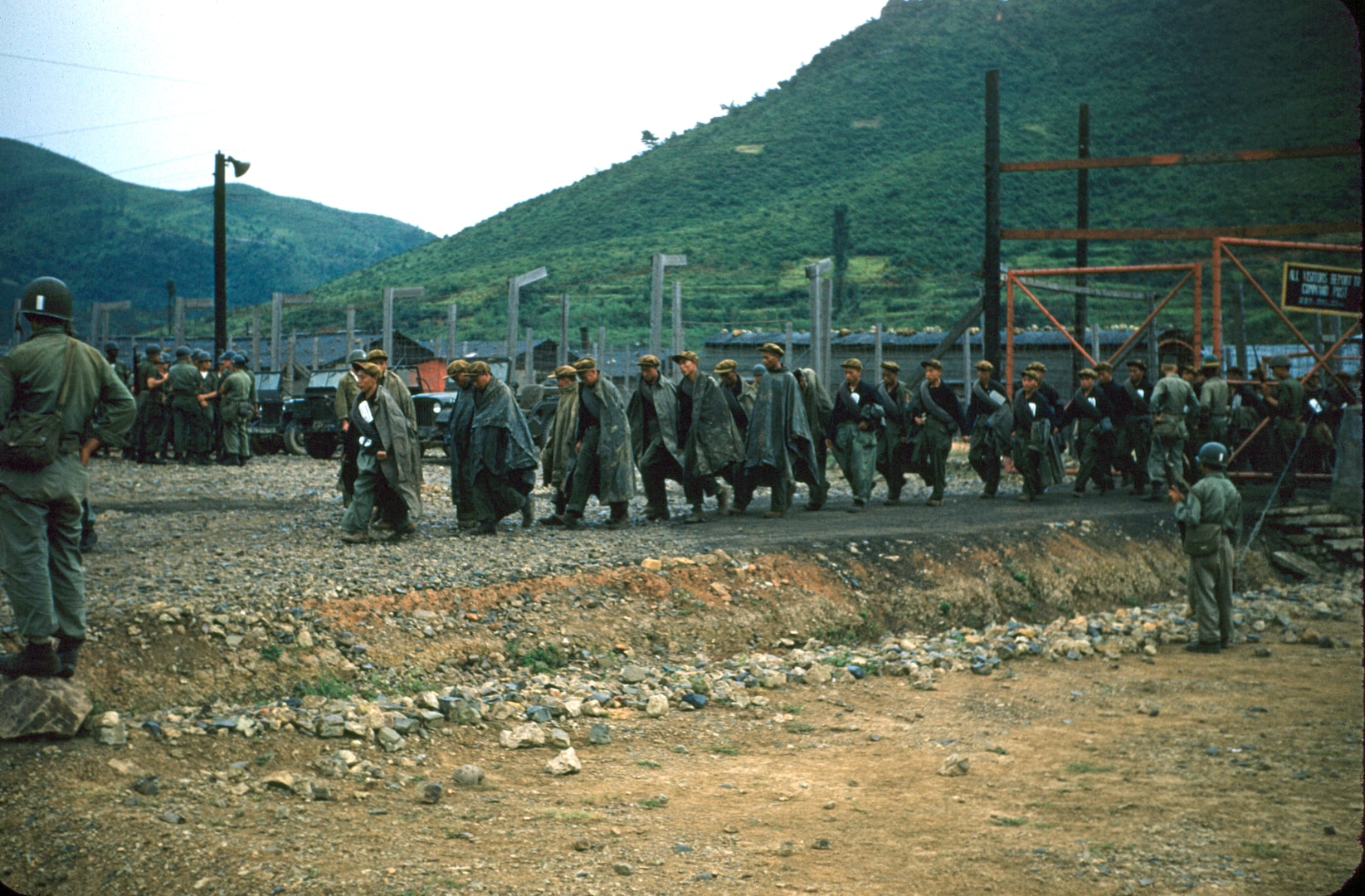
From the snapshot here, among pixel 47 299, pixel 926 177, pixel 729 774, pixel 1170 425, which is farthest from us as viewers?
pixel 926 177

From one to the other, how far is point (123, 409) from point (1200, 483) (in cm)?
777

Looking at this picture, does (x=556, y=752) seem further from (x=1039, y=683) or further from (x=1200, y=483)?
(x=1200, y=483)

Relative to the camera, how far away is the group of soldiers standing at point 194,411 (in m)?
18.1

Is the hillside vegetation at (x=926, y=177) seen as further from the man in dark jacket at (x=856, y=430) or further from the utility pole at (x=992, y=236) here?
the man in dark jacket at (x=856, y=430)

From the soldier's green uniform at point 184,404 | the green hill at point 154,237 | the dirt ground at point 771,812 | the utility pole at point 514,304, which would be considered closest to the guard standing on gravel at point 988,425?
the dirt ground at point 771,812

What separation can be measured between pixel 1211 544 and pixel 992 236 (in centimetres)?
848

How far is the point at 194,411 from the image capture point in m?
18.5

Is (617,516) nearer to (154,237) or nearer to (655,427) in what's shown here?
(655,427)

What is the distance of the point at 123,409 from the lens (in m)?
5.93

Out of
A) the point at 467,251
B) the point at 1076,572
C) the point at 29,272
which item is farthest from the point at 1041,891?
the point at 29,272

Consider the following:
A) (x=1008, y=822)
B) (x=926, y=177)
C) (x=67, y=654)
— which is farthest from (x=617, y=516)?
(x=926, y=177)

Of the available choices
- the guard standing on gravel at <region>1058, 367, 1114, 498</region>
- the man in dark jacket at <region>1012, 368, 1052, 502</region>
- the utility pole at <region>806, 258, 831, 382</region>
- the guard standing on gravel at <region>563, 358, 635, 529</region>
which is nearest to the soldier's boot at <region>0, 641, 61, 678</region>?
the guard standing on gravel at <region>563, 358, 635, 529</region>

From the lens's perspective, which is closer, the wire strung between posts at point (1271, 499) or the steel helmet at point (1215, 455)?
the steel helmet at point (1215, 455)

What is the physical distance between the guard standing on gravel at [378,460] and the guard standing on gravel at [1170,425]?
8.29m
